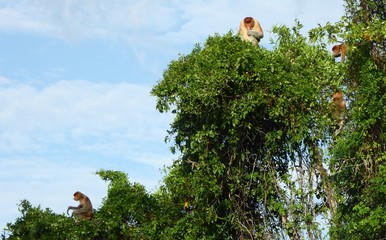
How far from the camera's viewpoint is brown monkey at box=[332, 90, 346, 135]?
1852 centimetres

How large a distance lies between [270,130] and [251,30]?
2.97 metres

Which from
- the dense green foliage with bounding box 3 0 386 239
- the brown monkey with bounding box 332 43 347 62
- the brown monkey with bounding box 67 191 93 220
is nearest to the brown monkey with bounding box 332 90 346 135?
the dense green foliage with bounding box 3 0 386 239

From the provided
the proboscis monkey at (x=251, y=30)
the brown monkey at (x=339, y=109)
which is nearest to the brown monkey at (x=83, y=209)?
the proboscis monkey at (x=251, y=30)

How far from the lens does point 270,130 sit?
1888 cm

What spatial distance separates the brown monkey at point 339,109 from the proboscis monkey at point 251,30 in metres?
2.81

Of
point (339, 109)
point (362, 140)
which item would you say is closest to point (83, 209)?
point (339, 109)

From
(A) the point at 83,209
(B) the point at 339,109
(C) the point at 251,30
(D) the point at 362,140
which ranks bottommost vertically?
(D) the point at 362,140

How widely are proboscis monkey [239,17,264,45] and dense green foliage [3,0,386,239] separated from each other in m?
0.63

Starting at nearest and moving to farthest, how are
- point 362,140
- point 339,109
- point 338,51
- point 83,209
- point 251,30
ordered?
point 362,140 < point 339,109 < point 251,30 < point 338,51 < point 83,209

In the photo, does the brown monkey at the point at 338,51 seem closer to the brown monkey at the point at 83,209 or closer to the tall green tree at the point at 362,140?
the tall green tree at the point at 362,140

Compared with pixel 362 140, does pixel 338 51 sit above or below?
above

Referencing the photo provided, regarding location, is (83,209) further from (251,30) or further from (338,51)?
(338,51)

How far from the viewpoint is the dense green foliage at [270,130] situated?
1681 cm

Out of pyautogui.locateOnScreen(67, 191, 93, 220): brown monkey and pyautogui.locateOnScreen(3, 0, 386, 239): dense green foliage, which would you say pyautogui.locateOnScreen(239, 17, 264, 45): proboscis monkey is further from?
pyautogui.locateOnScreen(67, 191, 93, 220): brown monkey
